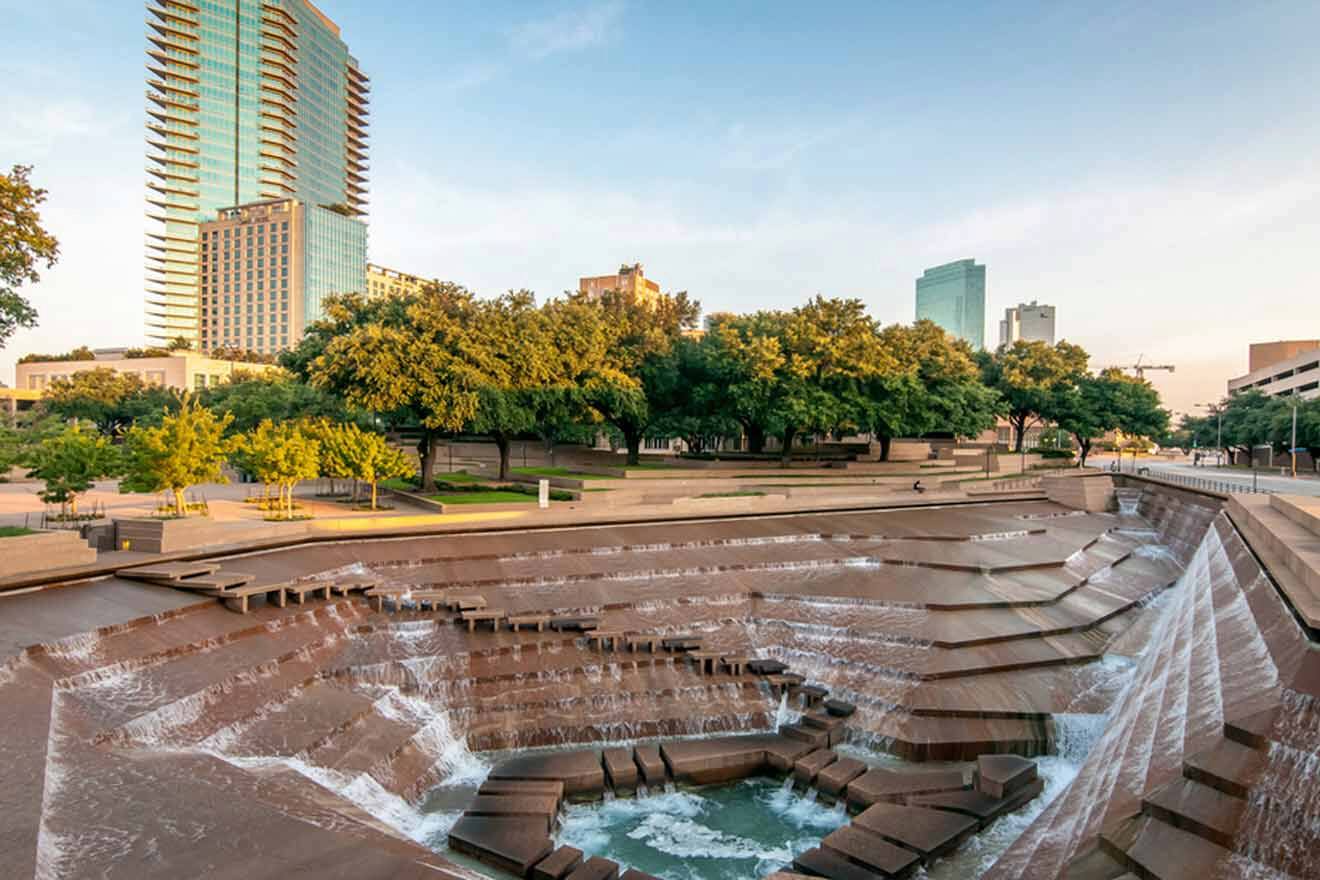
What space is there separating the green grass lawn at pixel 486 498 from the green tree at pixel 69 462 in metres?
9.71

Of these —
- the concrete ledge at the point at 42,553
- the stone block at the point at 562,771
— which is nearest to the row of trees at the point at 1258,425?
the stone block at the point at 562,771

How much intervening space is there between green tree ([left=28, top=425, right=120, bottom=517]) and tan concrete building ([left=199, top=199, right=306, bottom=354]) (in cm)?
11931

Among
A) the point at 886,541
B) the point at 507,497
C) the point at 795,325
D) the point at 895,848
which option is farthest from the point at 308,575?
the point at 795,325

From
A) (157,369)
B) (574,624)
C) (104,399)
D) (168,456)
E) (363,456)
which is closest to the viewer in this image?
(574,624)

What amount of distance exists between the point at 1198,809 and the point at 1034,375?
51.1 m

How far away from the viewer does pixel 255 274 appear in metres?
131

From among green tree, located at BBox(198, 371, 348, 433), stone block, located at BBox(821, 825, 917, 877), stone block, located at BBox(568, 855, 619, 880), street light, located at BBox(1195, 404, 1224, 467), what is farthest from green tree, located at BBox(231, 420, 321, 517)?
street light, located at BBox(1195, 404, 1224, 467)

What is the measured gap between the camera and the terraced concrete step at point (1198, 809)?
6.17 meters

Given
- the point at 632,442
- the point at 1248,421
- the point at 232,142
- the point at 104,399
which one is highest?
the point at 232,142

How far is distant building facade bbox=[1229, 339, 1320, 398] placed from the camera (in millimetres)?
80188

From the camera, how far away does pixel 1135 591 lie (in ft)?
65.9

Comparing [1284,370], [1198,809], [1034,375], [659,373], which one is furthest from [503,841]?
[1284,370]

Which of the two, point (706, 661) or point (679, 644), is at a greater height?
A: point (679, 644)

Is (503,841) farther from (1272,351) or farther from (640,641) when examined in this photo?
(1272,351)
